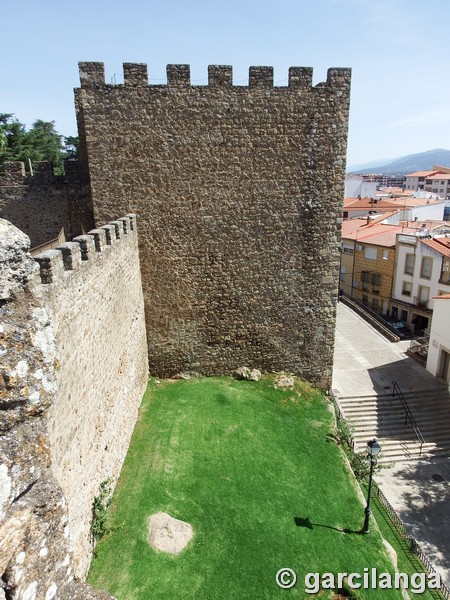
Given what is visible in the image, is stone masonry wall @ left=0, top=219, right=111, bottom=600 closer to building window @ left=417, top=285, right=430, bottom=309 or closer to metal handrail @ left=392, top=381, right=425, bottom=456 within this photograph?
metal handrail @ left=392, top=381, right=425, bottom=456

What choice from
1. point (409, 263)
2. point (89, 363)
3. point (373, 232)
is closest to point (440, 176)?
point (373, 232)

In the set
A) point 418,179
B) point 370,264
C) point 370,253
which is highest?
point 418,179

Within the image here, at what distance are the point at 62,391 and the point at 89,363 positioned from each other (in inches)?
55.2

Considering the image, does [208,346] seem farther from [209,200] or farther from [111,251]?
[111,251]

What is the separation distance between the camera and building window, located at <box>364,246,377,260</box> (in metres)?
31.4

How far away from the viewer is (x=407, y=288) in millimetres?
29125

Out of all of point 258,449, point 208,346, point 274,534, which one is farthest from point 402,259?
point 274,534

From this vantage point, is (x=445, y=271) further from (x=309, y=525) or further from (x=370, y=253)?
(x=309, y=525)

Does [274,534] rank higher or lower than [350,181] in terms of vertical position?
lower

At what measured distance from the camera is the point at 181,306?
43.6ft

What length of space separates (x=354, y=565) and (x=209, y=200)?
9.53 metres

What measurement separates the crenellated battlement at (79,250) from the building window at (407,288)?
22.6 m

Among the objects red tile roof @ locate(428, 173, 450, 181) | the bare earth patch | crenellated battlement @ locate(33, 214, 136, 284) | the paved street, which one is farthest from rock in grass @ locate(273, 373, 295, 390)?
red tile roof @ locate(428, 173, 450, 181)

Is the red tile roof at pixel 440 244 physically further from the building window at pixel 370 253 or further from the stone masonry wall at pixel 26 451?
the stone masonry wall at pixel 26 451
